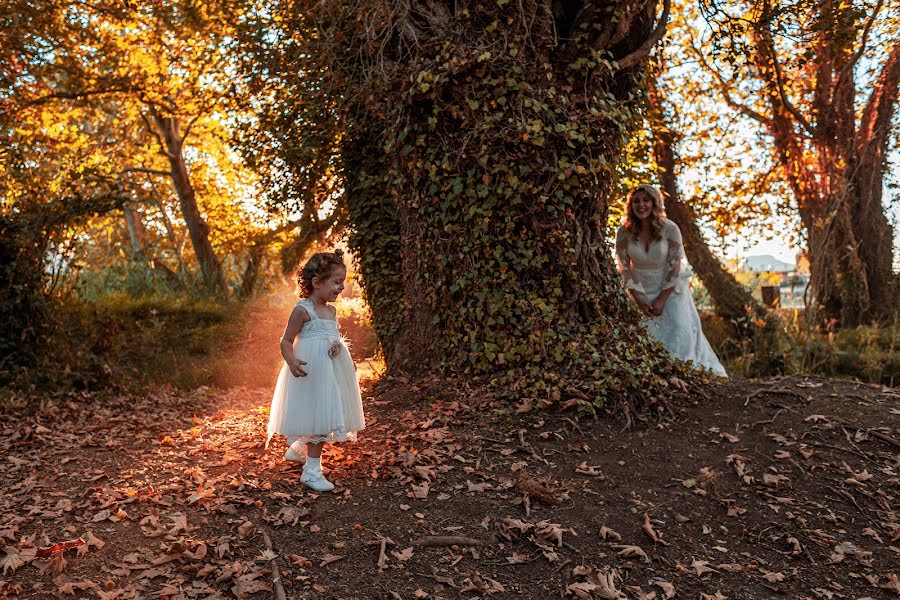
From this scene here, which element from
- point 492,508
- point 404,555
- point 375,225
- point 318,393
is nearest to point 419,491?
point 492,508

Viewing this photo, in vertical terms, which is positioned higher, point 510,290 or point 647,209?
point 647,209

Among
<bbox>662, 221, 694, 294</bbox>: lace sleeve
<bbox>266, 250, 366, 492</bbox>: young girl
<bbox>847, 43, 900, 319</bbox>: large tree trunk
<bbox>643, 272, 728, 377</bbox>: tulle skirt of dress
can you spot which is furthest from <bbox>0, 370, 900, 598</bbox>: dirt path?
<bbox>847, 43, 900, 319</bbox>: large tree trunk

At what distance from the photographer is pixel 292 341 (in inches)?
192

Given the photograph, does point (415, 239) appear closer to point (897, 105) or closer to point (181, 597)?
point (181, 597)

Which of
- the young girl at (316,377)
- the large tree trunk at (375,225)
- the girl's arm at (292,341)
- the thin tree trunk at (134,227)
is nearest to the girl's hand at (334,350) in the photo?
the young girl at (316,377)

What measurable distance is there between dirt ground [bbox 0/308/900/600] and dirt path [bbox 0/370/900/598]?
1 centimetres

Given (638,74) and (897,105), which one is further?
(897,105)

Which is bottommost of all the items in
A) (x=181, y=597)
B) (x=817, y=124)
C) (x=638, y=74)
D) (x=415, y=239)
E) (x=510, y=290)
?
(x=181, y=597)

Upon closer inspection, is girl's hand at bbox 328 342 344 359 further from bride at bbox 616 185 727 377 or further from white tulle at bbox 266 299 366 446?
bride at bbox 616 185 727 377

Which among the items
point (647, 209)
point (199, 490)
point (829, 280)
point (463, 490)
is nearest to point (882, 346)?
point (829, 280)

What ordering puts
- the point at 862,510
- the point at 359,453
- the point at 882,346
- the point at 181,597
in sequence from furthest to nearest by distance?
the point at 882,346
the point at 359,453
the point at 862,510
the point at 181,597

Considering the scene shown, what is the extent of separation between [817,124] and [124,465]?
12.7 metres

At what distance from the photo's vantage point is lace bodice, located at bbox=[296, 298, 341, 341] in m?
4.92

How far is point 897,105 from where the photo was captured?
12.1 m
